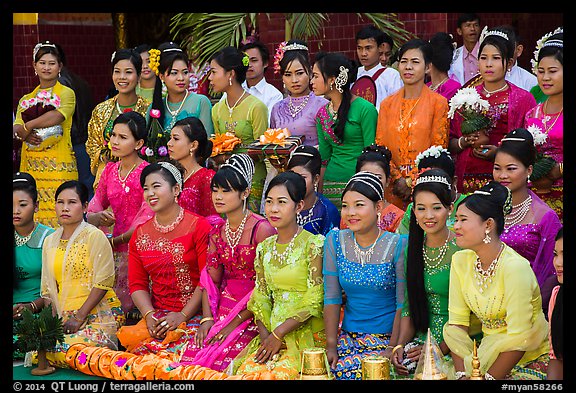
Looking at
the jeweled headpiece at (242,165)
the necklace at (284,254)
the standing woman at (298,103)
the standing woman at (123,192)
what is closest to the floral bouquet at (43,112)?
the standing woman at (123,192)

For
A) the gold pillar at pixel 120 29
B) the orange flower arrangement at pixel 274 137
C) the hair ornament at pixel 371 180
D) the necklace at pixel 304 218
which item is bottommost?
the necklace at pixel 304 218

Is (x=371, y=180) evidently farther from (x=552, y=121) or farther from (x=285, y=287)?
(x=552, y=121)

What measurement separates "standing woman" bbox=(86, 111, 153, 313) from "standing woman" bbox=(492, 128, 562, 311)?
2.59 meters

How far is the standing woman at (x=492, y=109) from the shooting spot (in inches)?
250

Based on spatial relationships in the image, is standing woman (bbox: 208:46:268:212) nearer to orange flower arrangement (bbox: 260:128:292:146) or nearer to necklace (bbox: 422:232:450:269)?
orange flower arrangement (bbox: 260:128:292:146)

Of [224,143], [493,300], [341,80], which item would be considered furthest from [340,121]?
[493,300]

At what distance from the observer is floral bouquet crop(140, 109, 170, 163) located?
7.15 m

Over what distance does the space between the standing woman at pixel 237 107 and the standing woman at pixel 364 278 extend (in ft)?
5.49

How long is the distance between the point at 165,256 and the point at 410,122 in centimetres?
190

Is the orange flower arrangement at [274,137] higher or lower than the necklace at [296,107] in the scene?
lower

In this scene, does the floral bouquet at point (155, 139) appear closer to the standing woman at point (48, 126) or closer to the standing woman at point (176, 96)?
the standing woman at point (176, 96)

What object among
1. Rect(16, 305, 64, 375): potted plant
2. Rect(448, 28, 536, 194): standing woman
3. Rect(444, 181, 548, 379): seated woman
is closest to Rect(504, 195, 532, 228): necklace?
Rect(444, 181, 548, 379): seated woman

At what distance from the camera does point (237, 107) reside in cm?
728
